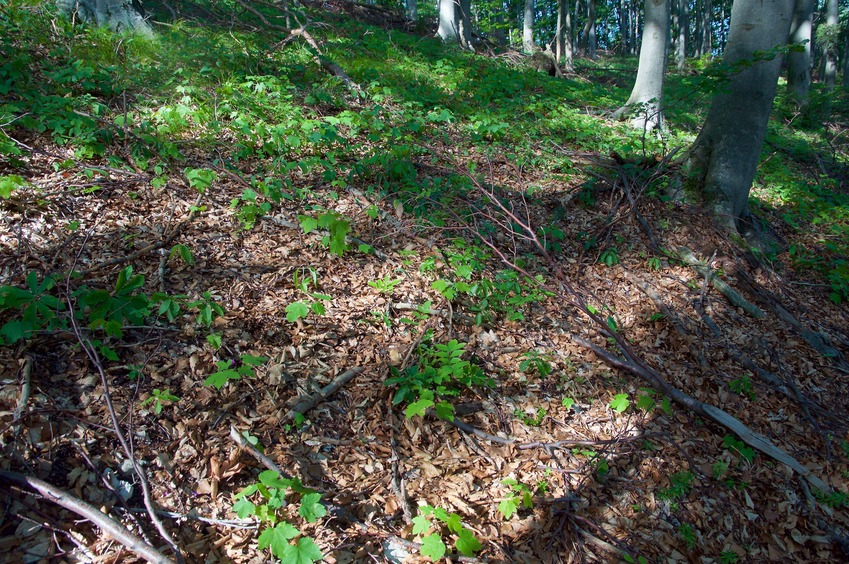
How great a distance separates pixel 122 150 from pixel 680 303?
225 inches

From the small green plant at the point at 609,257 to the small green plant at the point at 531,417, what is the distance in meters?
2.34

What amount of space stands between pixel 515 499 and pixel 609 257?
3150 millimetres

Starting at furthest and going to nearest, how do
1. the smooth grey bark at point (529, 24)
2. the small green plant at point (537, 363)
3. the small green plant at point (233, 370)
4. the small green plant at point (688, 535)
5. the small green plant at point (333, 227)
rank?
1. the smooth grey bark at point (529, 24)
2. the small green plant at point (333, 227)
3. the small green plant at point (537, 363)
4. the small green plant at point (688, 535)
5. the small green plant at point (233, 370)

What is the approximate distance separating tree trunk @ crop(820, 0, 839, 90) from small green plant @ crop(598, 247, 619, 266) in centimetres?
1840

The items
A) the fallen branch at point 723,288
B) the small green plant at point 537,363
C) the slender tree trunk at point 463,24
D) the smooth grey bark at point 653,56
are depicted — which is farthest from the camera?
the slender tree trunk at point 463,24

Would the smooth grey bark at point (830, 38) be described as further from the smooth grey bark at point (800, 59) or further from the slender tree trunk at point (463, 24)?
the slender tree trunk at point (463, 24)

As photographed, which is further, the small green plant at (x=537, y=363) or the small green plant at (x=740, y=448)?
the small green plant at (x=537, y=363)

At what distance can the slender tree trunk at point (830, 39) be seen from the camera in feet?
52.3

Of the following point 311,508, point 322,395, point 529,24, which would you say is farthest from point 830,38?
point 311,508

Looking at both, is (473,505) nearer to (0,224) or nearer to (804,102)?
(0,224)

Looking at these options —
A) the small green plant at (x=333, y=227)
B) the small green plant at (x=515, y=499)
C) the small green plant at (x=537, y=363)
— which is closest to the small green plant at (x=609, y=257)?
the small green plant at (x=537, y=363)

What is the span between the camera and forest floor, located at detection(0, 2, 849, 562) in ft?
7.25

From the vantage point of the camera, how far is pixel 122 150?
433 cm

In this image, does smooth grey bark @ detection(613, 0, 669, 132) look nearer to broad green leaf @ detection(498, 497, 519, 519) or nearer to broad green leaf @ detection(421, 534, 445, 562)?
broad green leaf @ detection(498, 497, 519, 519)
